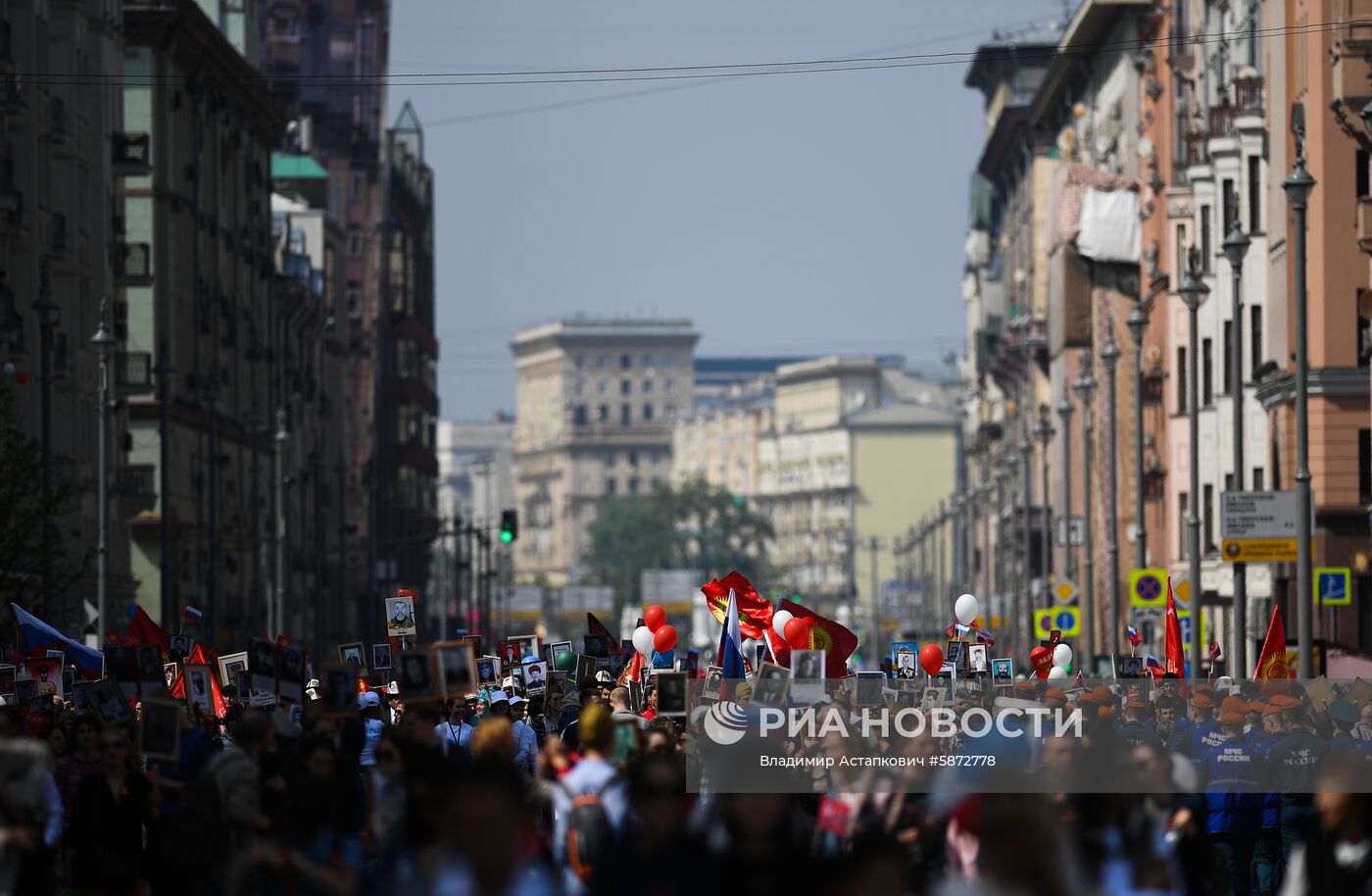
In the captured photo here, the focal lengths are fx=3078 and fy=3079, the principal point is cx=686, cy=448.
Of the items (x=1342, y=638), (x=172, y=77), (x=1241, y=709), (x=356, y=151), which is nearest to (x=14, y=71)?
(x=172, y=77)

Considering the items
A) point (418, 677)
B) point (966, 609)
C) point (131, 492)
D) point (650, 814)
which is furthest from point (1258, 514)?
point (131, 492)

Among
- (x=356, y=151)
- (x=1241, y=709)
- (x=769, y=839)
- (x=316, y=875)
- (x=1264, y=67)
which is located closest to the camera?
(x=769, y=839)

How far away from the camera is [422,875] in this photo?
1058 centimetres

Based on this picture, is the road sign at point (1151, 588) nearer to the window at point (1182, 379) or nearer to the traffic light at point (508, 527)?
the traffic light at point (508, 527)

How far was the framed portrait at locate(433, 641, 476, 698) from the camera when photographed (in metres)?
17.9

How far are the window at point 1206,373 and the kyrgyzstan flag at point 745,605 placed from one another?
41.1m

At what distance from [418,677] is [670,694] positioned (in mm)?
3721

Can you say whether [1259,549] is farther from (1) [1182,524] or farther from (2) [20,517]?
(1) [1182,524]

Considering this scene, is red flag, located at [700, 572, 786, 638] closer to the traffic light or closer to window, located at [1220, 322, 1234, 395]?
window, located at [1220, 322, 1234, 395]

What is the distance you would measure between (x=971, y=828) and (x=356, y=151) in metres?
122

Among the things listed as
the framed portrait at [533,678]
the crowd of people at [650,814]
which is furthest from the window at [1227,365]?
the crowd of people at [650,814]

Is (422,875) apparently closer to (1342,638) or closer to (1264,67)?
(1342,638)

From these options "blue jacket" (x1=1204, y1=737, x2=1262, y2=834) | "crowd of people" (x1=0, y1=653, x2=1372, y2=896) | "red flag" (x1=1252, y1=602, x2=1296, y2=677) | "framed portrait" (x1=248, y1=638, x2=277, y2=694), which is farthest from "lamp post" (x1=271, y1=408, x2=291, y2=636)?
"blue jacket" (x1=1204, y1=737, x2=1262, y2=834)

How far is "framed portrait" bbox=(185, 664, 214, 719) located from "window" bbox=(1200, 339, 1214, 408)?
48.3m
